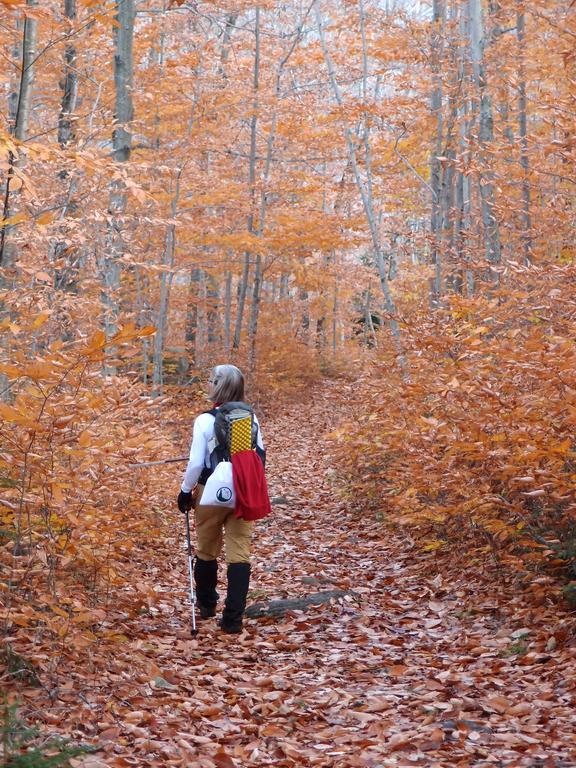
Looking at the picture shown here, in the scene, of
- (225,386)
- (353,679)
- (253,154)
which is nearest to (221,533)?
(225,386)

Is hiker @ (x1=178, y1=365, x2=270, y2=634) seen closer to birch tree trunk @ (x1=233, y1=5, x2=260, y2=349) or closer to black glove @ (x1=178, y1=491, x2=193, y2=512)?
black glove @ (x1=178, y1=491, x2=193, y2=512)

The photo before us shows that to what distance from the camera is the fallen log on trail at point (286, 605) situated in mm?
6492

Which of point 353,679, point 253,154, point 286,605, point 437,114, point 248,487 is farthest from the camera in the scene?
point 253,154

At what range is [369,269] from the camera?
26.5 meters

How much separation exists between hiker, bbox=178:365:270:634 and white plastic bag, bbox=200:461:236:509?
54mm

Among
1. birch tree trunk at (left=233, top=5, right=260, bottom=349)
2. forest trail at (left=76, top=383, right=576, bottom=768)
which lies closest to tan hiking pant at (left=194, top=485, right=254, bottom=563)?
forest trail at (left=76, top=383, right=576, bottom=768)

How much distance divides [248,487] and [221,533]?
64 centimetres

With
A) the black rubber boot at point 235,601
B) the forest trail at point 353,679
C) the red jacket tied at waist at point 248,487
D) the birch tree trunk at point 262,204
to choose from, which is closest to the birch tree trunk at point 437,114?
the birch tree trunk at point 262,204

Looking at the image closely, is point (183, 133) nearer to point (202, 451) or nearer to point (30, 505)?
point (202, 451)

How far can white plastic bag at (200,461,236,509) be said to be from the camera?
602cm

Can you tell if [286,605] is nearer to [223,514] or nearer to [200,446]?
[223,514]

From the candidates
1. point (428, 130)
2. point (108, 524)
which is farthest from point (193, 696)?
point (428, 130)

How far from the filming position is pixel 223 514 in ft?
20.5

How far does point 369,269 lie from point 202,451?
69.2 ft
